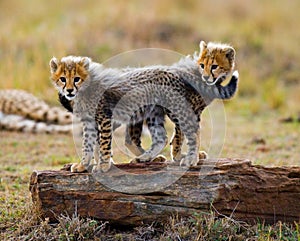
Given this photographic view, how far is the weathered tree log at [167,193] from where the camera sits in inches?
183

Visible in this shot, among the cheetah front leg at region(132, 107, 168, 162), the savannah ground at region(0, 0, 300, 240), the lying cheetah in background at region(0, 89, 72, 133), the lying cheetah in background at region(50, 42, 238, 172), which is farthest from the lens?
the lying cheetah in background at region(0, 89, 72, 133)

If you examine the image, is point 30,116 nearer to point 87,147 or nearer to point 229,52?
point 87,147

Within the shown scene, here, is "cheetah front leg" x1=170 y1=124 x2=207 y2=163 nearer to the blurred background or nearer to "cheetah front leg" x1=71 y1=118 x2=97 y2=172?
"cheetah front leg" x1=71 y1=118 x2=97 y2=172

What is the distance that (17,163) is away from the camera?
717 centimetres

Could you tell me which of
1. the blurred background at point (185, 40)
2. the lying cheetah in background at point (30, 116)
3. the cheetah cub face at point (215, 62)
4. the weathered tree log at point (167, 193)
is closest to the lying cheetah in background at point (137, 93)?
the cheetah cub face at point (215, 62)

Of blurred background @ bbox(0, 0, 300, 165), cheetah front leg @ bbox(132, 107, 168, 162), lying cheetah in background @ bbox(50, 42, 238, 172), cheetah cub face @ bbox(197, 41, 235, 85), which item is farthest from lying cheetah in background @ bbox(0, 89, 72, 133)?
cheetah cub face @ bbox(197, 41, 235, 85)

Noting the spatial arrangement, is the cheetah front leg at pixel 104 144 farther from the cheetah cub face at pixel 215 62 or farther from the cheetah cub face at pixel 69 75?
the cheetah cub face at pixel 215 62

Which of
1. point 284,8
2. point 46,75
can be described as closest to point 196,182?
point 46,75

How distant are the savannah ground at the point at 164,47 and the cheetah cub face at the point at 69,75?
37.7 inches

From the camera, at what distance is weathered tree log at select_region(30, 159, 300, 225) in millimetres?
4660

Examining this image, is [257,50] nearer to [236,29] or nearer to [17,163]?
[236,29]

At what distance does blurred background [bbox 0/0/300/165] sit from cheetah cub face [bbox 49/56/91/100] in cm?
347

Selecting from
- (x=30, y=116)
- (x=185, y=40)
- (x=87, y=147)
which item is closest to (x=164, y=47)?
(x=185, y=40)

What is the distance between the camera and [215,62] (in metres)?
4.94
